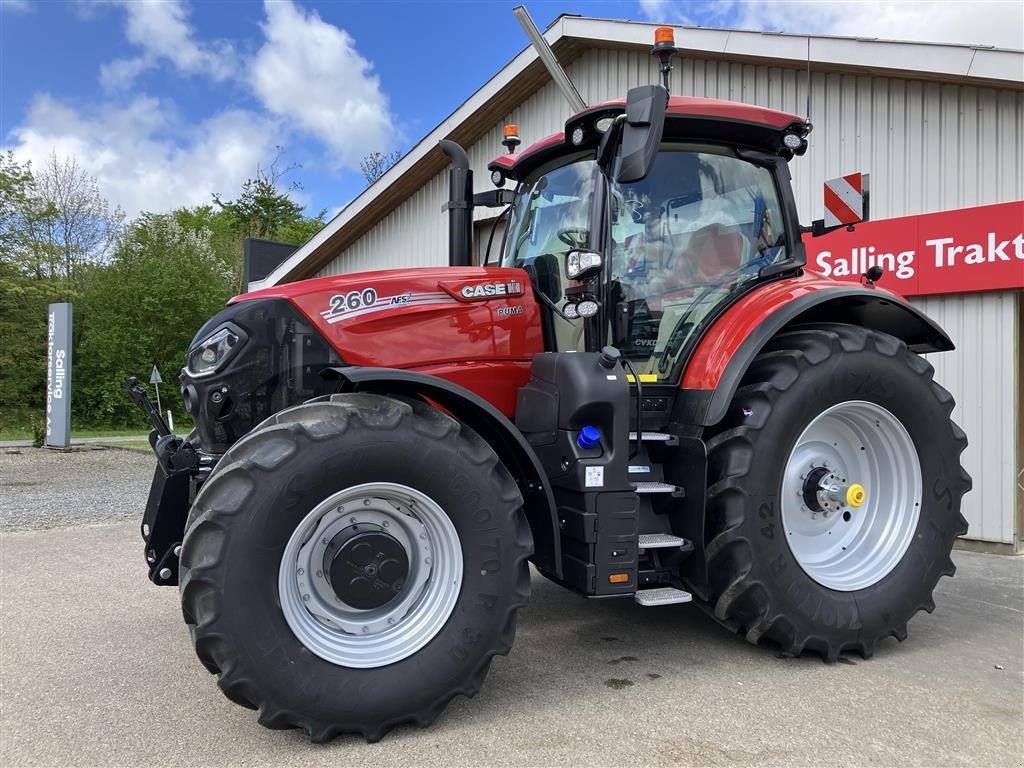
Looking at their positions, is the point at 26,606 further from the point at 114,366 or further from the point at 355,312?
the point at 114,366

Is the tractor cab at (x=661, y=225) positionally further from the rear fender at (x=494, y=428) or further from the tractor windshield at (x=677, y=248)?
the rear fender at (x=494, y=428)

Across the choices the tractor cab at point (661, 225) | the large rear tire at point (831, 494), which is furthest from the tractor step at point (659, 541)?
the tractor cab at point (661, 225)

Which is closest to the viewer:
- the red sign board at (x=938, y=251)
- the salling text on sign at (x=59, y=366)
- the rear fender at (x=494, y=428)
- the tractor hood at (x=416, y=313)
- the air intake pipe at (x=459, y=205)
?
the rear fender at (x=494, y=428)

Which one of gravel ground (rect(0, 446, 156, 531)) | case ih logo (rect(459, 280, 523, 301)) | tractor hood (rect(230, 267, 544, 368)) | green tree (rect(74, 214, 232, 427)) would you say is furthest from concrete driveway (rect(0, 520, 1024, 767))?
green tree (rect(74, 214, 232, 427))

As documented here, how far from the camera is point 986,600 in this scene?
15.6ft

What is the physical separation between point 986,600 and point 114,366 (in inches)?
1106

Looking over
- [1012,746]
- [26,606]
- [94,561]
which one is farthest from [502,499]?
[94,561]

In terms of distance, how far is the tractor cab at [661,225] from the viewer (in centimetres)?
358

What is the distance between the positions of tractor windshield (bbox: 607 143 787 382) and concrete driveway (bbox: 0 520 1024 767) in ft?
4.68

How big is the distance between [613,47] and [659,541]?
23.3 ft

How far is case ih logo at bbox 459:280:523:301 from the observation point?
351 cm

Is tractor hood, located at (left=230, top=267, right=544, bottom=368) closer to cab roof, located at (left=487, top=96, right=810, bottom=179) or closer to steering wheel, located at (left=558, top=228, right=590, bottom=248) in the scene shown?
steering wheel, located at (left=558, top=228, right=590, bottom=248)

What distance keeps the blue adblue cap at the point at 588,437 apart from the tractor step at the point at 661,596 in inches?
26.5

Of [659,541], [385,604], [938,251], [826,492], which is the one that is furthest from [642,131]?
[938,251]
